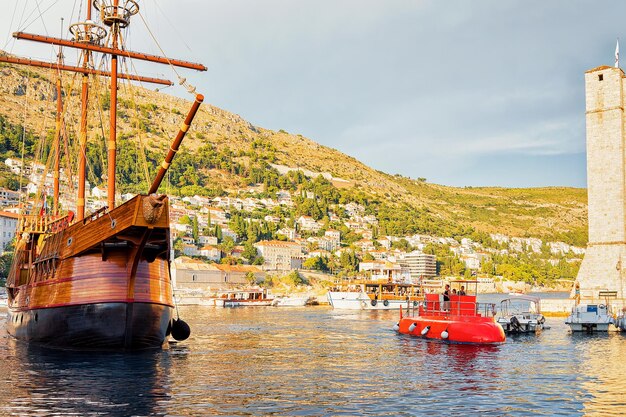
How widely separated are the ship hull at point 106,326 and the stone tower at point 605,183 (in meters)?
37.6

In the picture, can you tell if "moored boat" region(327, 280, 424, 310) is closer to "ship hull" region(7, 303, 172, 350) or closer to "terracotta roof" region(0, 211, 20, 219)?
"ship hull" region(7, 303, 172, 350)

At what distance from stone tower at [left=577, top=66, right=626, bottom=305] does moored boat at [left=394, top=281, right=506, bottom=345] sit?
18.3 meters

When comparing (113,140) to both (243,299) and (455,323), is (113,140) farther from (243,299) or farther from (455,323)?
(243,299)

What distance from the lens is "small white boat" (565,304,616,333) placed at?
1847 inches

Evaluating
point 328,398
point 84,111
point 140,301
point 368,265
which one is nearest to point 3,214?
point 368,265

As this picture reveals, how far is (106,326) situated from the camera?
29.0 m

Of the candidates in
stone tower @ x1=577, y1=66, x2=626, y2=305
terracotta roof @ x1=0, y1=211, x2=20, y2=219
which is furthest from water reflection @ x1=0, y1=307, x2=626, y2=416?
terracotta roof @ x1=0, y1=211, x2=20, y2=219

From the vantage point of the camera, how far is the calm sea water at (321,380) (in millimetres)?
18734

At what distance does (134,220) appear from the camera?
26.5m

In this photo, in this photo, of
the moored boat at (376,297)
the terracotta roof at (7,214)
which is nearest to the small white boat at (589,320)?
the moored boat at (376,297)

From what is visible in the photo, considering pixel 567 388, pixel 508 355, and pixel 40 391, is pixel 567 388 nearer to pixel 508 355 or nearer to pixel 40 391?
pixel 508 355

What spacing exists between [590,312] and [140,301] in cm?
3435

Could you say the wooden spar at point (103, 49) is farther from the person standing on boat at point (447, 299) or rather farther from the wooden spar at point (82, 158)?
the person standing on boat at point (447, 299)

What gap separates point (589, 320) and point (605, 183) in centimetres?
1417
